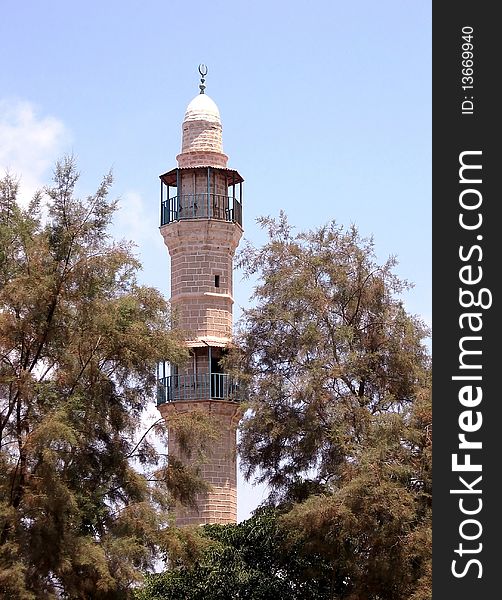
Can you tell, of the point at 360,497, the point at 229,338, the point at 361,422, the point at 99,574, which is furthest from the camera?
the point at 229,338

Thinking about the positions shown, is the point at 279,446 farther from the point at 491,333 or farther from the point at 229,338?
the point at 491,333

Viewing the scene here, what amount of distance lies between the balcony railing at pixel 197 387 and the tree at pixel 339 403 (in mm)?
4467

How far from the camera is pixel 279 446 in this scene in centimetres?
3050

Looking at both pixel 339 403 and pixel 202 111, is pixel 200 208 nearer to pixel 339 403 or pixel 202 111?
pixel 202 111

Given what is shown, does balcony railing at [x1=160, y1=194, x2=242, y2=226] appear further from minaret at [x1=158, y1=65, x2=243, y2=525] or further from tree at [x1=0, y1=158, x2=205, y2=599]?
tree at [x1=0, y1=158, x2=205, y2=599]

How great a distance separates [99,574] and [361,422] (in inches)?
281

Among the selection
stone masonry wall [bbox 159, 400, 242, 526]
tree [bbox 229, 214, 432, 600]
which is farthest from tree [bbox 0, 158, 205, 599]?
stone masonry wall [bbox 159, 400, 242, 526]

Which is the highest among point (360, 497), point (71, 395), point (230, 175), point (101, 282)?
point (230, 175)

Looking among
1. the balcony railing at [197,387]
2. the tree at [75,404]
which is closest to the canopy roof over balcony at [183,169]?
the balcony railing at [197,387]

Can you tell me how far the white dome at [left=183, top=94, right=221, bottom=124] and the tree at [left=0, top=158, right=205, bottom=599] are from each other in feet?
36.9

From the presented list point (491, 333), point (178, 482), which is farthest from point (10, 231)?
point (491, 333)

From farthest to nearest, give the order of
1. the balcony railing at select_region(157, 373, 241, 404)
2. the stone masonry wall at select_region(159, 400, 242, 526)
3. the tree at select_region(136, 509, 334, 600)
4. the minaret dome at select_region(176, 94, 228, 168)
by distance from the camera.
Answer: the minaret dome at select_region(176, 94, 228, 168), the balcony railing at select_region(157, 373, 241, 404), the stone masonry wall at select_region(159, 400, 242, 526), the tree at select_region(136, 509, 334, 600)

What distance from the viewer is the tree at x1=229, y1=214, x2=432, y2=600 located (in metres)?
27.3

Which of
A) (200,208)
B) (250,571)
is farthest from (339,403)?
(200,208)
